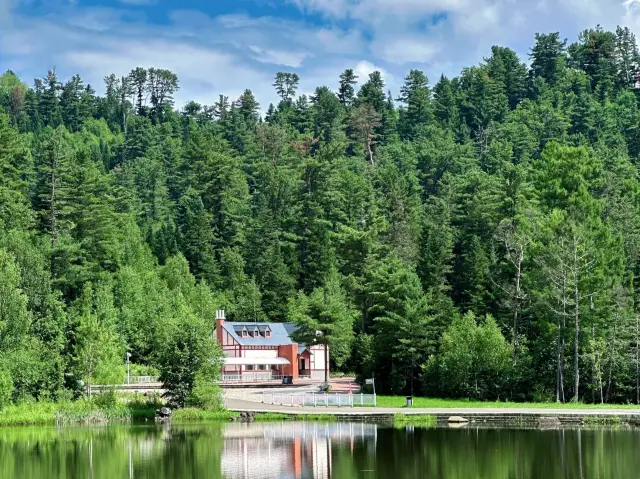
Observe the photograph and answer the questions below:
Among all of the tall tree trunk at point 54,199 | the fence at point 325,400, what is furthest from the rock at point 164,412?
the tall tree trunk at point 54,199

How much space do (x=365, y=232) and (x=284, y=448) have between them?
47.3 metres

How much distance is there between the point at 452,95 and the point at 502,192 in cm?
6964

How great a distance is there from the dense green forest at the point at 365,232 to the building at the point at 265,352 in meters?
1.85

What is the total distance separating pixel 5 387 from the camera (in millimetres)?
49688

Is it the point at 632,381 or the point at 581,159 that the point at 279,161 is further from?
the point at 632,381

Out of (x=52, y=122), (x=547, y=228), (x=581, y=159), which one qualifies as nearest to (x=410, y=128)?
(x=52, y=122)

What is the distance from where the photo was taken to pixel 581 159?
73062 millimetres

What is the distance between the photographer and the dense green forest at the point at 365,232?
5766cm

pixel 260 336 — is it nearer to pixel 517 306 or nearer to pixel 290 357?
pixel 290 357

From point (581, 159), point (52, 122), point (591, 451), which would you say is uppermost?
point (52, 122)

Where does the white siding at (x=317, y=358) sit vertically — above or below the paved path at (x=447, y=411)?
above

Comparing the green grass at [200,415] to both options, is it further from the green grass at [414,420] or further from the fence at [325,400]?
the green grass at [414,420]

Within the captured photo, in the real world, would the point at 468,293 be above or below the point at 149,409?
above

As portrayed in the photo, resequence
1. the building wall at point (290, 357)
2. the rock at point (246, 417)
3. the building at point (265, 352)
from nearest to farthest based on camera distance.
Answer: the rock at point (246, 417)
the building at point (265, 352)
the building wall at point (290, 357)
